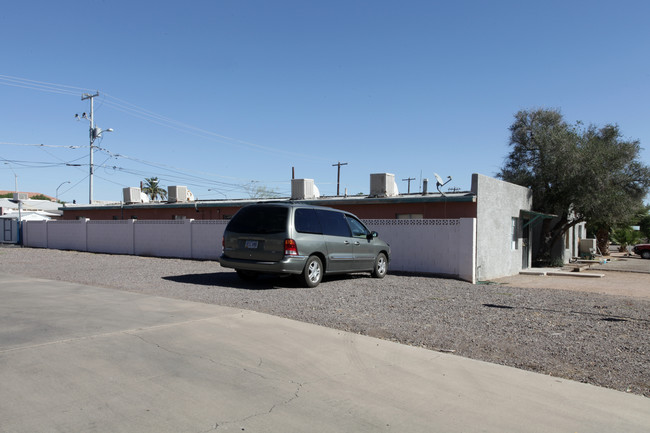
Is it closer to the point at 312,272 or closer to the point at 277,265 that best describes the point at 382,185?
the point at 312,272

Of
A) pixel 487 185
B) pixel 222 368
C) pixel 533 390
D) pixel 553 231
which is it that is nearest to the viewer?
pixel 533 390

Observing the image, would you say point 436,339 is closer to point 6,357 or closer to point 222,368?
point 222,368

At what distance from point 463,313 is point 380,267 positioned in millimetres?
5084

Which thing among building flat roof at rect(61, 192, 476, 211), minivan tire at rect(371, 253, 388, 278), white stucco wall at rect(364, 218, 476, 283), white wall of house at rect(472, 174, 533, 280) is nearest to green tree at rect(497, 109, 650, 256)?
white wall of house at rect(472, 174, 533, 280)

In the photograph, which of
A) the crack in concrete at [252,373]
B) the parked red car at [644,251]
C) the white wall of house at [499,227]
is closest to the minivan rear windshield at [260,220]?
the crack in concrete at [252,373]

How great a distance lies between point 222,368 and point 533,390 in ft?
10.2

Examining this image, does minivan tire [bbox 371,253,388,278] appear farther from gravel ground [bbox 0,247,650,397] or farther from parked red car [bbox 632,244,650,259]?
parked red car [bbox 632,244,650,259]

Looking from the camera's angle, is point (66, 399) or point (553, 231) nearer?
point (66, 399)

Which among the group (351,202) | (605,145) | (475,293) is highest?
(605,145)

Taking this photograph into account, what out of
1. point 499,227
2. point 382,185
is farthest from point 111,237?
point 499,227

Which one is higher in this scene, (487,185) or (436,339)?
(487,185)

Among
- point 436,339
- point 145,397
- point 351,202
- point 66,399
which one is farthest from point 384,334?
point 351,202

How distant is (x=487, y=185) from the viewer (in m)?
16.2

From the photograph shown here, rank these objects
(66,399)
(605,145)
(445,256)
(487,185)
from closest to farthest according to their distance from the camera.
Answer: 1. (66,399)
2. (445,256)
3. (487,185)
4. (605,145)
